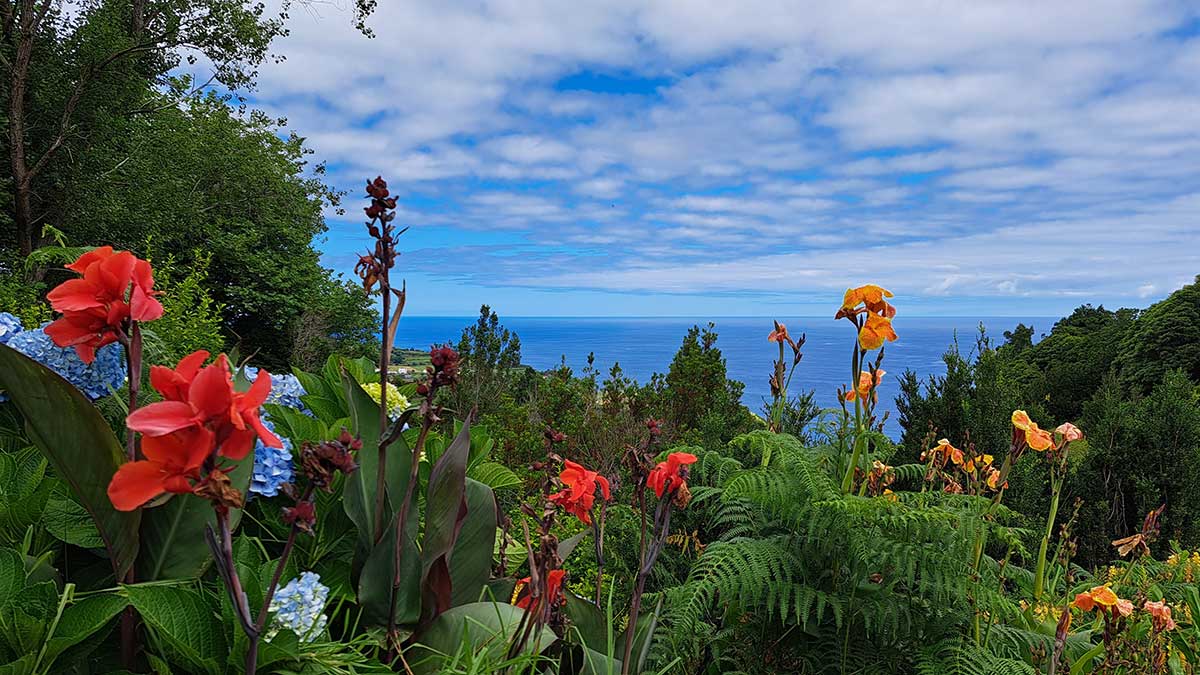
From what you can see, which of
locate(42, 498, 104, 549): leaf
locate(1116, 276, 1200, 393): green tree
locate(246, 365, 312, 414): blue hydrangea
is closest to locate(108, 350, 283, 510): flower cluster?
A: locate(42, 498, 104, 549): leaf

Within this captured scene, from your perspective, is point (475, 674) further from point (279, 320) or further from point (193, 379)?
point (279, 320)

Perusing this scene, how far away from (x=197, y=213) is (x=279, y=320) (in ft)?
15.4

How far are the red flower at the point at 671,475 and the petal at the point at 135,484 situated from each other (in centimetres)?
71

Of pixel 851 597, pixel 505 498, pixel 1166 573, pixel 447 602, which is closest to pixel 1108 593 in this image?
pixel 851 597

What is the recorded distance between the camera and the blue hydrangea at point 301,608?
3.35 ft

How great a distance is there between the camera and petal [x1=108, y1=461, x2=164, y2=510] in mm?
746

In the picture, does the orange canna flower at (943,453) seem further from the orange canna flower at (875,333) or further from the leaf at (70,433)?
the leaf at (70,433)

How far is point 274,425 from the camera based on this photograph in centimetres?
139

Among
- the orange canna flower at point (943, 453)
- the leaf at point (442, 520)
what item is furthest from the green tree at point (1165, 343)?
the leaf at point (442, 520)

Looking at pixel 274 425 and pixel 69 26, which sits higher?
pixel 69 26

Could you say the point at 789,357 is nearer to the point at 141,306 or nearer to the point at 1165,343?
the point at 141,306

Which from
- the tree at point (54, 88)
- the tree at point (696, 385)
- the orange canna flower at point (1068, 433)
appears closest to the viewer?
the orange canna flower at point (1068, 433)

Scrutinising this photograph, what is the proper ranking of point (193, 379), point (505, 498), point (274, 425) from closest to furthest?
point (193, 379) < point (274, 425) < point (505, 498)

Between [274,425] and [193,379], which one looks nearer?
[193,379]
